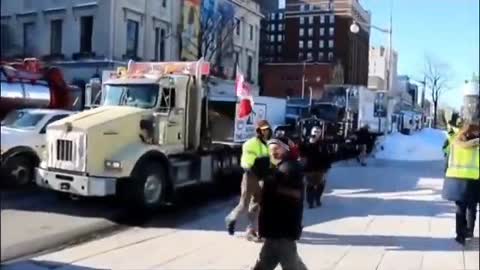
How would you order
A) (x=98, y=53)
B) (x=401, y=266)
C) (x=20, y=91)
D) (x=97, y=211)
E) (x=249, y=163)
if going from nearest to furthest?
(x=20, y=91)
(x=98, y=53)
(x=401, y=266)
(x=249, y=163)
(x=97, y=211)

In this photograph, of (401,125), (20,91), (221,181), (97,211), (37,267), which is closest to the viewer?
(20,91)

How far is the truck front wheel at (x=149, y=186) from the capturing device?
681cm

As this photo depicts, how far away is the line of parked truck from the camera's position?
21.1ft

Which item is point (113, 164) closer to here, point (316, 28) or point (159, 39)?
point (159, 39)

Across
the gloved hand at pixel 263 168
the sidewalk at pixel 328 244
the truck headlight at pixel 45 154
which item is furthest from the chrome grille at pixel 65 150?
the gloved hand at pixel 263 168

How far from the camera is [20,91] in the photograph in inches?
79.8

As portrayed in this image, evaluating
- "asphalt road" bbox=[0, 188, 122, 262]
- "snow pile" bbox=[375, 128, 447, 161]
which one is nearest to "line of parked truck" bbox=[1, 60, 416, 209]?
"asphalt road" bbox=[0, 188, 122, 262]

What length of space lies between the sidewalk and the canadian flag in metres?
1.64

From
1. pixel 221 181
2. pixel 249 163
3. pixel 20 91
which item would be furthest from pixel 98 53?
pixel 221 181

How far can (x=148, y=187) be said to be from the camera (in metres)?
7.05

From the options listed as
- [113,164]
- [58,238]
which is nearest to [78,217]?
[113,164]

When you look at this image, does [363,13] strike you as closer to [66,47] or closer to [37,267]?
[66,47]

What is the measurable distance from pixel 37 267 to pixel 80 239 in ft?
4.17

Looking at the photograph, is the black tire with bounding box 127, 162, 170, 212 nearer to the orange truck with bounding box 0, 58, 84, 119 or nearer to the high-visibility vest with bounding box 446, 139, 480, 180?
the high-visibility vest with bounding box 446, 139, 480, 180
